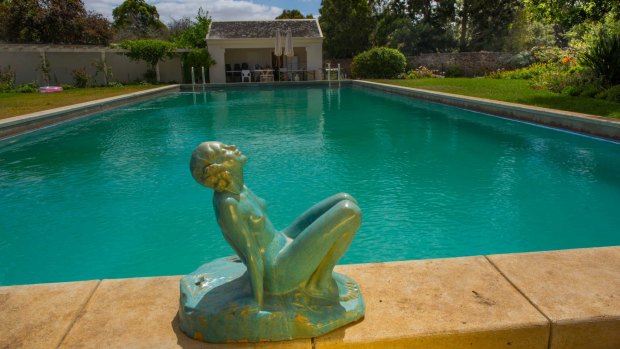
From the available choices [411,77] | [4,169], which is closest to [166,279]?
[4,169]

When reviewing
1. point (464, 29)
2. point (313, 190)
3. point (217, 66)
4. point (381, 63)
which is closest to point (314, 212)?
point (313, 190)

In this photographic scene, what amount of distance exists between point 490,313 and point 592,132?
7017 mm

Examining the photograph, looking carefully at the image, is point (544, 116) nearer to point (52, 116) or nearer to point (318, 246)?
point (318, 246)

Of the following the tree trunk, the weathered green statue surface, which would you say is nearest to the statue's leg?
the weathered green statue surface

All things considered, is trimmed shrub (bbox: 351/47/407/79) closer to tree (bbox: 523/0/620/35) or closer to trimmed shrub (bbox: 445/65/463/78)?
trimmed shrub (bbox: 445/65/463/78)

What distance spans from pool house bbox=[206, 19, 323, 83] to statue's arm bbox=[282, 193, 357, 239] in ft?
71.5

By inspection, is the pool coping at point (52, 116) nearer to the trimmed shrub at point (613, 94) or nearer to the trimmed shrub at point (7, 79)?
the trimmed shrub at point (7, 79)

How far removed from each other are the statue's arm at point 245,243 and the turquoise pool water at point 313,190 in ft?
6.42

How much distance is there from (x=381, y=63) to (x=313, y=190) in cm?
1883

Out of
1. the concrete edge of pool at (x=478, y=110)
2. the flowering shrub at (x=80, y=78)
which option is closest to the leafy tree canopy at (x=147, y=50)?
the flowering shrub at (x=80, y=78)

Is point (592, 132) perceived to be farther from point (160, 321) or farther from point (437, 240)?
point (160, 321)

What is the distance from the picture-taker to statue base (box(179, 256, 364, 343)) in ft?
5.41

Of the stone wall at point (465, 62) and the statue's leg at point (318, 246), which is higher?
the stone wall at point (465, 62)

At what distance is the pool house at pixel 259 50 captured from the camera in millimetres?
24125
